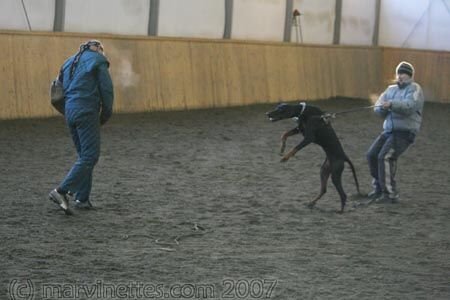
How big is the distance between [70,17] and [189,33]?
12.2 feet

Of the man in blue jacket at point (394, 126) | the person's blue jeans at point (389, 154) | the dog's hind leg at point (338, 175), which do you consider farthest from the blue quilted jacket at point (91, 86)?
the person's blue jeans at point (389, 154)

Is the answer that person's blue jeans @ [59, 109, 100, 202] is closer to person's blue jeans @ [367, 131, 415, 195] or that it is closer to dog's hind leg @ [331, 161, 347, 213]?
dog's hind leg @ [331, 161, 347, 213]

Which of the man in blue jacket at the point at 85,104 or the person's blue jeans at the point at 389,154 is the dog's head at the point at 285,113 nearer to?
the person's blue jeans at the point at 389,154

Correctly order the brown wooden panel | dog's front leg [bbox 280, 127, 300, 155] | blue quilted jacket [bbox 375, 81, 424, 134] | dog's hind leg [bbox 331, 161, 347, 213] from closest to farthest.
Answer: dog's front leg [bbox 280, 127, 300, 155], dog's hind leg [bbox 331, 161, 347, 213], blue quilted jacket [bbox 375, 81, 424, 134], the brown wooden panel

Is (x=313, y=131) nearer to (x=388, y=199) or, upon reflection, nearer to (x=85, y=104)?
(x=388, y=199)

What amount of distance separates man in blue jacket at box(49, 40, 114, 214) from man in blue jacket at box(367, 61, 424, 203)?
10.5ft

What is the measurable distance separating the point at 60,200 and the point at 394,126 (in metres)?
3.89

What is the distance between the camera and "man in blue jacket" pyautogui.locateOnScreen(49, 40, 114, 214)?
29.3 feet

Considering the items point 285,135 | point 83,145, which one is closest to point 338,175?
point 285,135

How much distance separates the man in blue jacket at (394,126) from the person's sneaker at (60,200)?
3.64 metres

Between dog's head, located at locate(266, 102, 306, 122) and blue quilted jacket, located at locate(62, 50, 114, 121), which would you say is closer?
blue quilted jacket, located at locate(62, 50, 114, 121)

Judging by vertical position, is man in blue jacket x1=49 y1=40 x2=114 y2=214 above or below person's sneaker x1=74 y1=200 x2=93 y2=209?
above

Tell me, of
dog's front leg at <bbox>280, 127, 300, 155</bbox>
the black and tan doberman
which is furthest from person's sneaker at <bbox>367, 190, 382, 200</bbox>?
dog's front leg at <bbox>280, 127, 300, 155</bbox>

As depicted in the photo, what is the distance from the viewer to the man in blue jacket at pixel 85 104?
8945 mm
